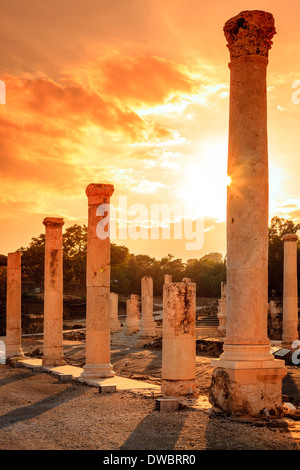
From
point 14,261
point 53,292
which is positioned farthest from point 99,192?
point 14,261

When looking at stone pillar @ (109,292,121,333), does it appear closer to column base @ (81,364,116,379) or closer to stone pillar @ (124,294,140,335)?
stone pillar @ (124,294,140,335)

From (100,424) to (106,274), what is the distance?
9.02 metres

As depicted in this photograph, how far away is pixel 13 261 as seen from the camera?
30.5 metres

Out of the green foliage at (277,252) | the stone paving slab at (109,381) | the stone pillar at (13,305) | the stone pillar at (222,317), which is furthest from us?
the green foliage at (277,252)

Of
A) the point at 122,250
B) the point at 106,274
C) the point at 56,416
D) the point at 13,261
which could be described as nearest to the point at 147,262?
the point at 122,250

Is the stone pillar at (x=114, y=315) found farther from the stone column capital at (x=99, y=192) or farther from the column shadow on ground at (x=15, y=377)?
the stone column capital at (x=99, y=192)

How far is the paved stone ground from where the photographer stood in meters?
9.98

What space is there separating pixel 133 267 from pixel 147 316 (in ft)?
228

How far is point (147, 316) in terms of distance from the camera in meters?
38.7

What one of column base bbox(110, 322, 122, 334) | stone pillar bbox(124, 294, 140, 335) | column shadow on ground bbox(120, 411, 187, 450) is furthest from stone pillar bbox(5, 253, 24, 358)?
column shadow on ground bbox(120, 411, 187, 450)

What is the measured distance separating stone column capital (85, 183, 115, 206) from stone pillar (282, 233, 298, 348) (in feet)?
45.9

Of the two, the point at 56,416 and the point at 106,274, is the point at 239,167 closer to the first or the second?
the point at 56,416

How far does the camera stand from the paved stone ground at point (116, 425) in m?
9.98

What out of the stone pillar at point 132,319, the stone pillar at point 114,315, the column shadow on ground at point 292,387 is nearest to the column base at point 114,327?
the stone pillar at point 114,315
